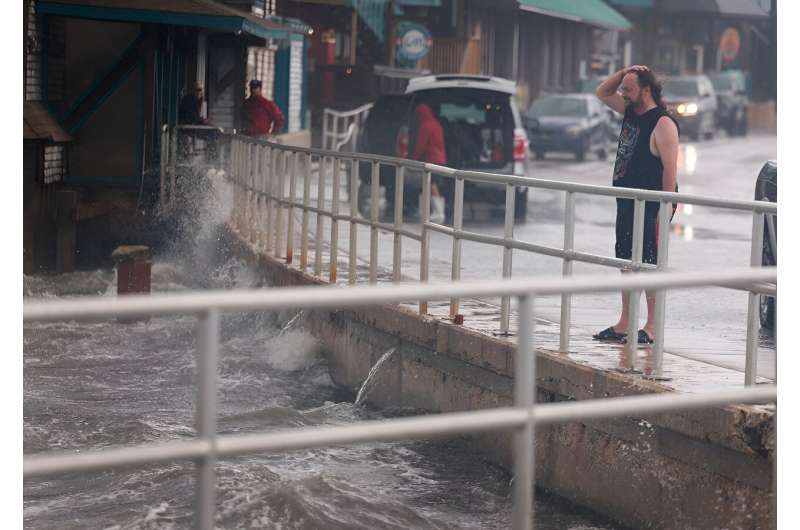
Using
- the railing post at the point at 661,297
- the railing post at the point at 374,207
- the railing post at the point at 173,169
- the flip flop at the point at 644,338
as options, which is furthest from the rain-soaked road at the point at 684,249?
the railing post at the point at 173,169

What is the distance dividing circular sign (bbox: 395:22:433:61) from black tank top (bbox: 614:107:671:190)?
82.2ft

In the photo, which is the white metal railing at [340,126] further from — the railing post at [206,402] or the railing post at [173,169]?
the railing post at [206,402]

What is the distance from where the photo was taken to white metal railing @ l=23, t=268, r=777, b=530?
11.2 feet

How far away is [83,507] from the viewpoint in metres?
8.21

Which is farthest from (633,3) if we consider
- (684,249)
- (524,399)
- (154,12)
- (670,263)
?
(524,399)

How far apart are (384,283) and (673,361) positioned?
3.79 meters

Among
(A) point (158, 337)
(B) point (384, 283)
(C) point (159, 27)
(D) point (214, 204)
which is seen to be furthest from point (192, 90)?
Answer: (B) point (384, 283)

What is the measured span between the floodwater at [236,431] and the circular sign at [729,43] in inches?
1741

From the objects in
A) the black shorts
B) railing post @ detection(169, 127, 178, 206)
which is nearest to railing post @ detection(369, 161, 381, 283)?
the black shorts

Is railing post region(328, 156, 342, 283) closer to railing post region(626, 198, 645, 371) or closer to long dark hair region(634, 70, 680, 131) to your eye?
long dark hair region(634, 70, 680, 131)

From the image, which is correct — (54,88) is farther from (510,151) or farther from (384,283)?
(384,283)

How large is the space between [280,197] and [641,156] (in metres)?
5.76

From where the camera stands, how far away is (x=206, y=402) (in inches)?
142

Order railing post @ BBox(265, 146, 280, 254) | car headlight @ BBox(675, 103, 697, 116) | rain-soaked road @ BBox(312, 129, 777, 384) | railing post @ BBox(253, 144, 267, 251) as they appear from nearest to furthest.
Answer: rain-soaked road @ BBox(312, 129, 777, 384)
railing post @ BBox(265, 146, 280, 254)
railing post @ BBox(253, 144, 267, 251)
car headlight @ BBox(675, 103, 697, 116)
